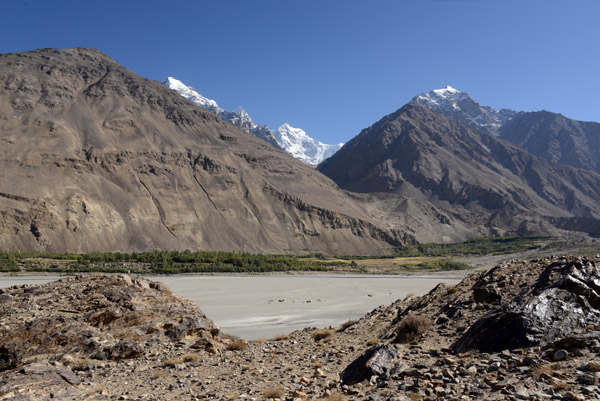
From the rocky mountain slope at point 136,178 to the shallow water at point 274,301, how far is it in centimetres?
3304

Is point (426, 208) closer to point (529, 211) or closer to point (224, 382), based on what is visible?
point (529, 211)

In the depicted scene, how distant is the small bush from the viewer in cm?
1247

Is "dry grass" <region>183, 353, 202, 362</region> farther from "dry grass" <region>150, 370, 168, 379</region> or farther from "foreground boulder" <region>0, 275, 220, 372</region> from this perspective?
"foreground boulder" <region>0, 275, 220, 372</region>

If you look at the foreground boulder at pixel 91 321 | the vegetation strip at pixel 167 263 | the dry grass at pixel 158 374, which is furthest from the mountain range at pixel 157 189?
the dry grass at pixel 158 374

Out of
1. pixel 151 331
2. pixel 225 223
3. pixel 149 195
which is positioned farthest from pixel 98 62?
pixel 151 331

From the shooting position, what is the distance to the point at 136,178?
11238 cm

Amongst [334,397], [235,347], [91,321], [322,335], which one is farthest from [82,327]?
[334,397]

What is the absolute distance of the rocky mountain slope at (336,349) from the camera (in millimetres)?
8156

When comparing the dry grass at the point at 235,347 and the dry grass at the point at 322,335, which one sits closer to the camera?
the dry grass at the point at 235,347

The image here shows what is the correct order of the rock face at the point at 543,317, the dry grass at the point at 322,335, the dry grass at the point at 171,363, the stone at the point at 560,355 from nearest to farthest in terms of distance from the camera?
the stone at the point at 560,355 → the rock face at the point at 543,317 → the dry grass at the point at 171,363 → the dry grass at the point at 322,335

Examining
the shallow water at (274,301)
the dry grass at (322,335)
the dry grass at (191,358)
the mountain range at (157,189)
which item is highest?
the mountain range at (157,189)

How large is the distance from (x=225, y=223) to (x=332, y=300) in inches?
2859

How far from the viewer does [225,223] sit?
112m

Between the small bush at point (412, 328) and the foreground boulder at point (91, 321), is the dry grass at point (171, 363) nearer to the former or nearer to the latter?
the foreground boulder at point (91, 321)
